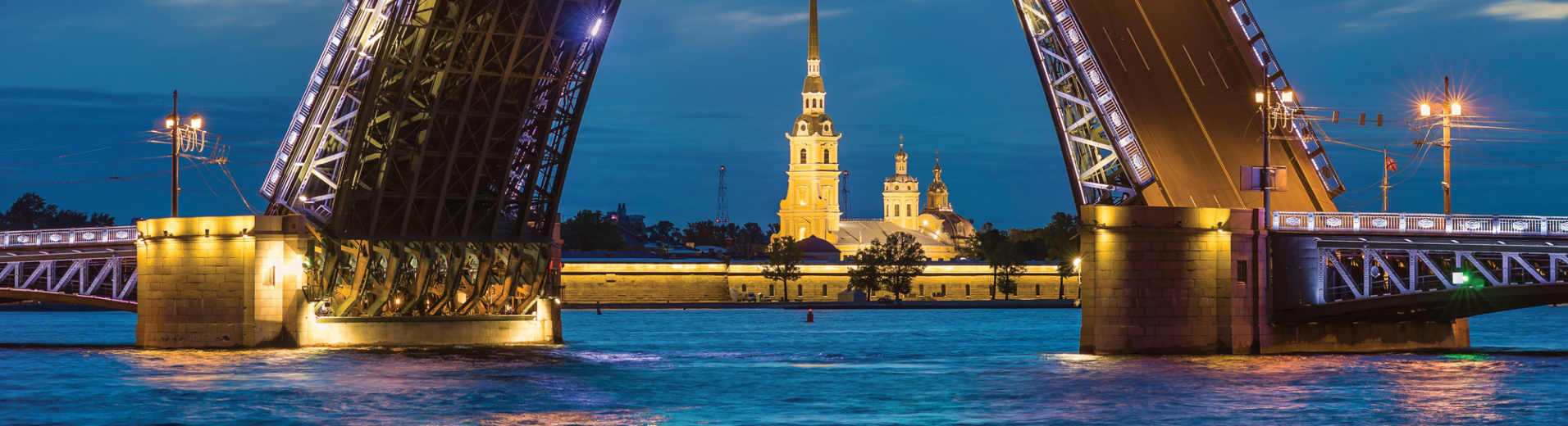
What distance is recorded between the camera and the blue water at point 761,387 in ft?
112

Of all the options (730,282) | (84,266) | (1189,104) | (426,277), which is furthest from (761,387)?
(730,282)

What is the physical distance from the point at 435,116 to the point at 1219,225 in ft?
68.6

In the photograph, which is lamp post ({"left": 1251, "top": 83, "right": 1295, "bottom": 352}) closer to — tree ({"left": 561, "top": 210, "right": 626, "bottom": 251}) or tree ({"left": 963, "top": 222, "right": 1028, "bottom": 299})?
tree ({"left": 963, "top": 222, "right": 1028, "bottom": 299})

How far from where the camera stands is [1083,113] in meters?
52.7

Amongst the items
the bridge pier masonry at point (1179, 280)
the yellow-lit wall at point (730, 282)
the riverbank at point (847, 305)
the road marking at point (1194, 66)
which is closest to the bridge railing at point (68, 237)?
the bridge pier masonry at point (1179, 280)

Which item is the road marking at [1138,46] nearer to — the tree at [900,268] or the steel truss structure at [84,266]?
the steel truss structure at [84,266]

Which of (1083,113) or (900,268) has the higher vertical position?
(1083,113)

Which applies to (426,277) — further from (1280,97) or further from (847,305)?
(847,305)

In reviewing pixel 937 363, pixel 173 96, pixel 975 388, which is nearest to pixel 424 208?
pixel 173 96

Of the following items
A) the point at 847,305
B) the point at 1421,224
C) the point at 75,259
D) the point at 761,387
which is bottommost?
the point at 847,305

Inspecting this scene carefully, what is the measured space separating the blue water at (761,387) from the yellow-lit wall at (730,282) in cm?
8504

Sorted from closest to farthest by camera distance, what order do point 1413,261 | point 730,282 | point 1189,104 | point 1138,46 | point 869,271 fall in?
point 1413,261 → point 1138,46 → point 1189,104 → point 869,271 → point 730,282

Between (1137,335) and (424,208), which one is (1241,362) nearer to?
(1137,335)

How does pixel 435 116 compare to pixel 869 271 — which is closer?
pixel 435 116
